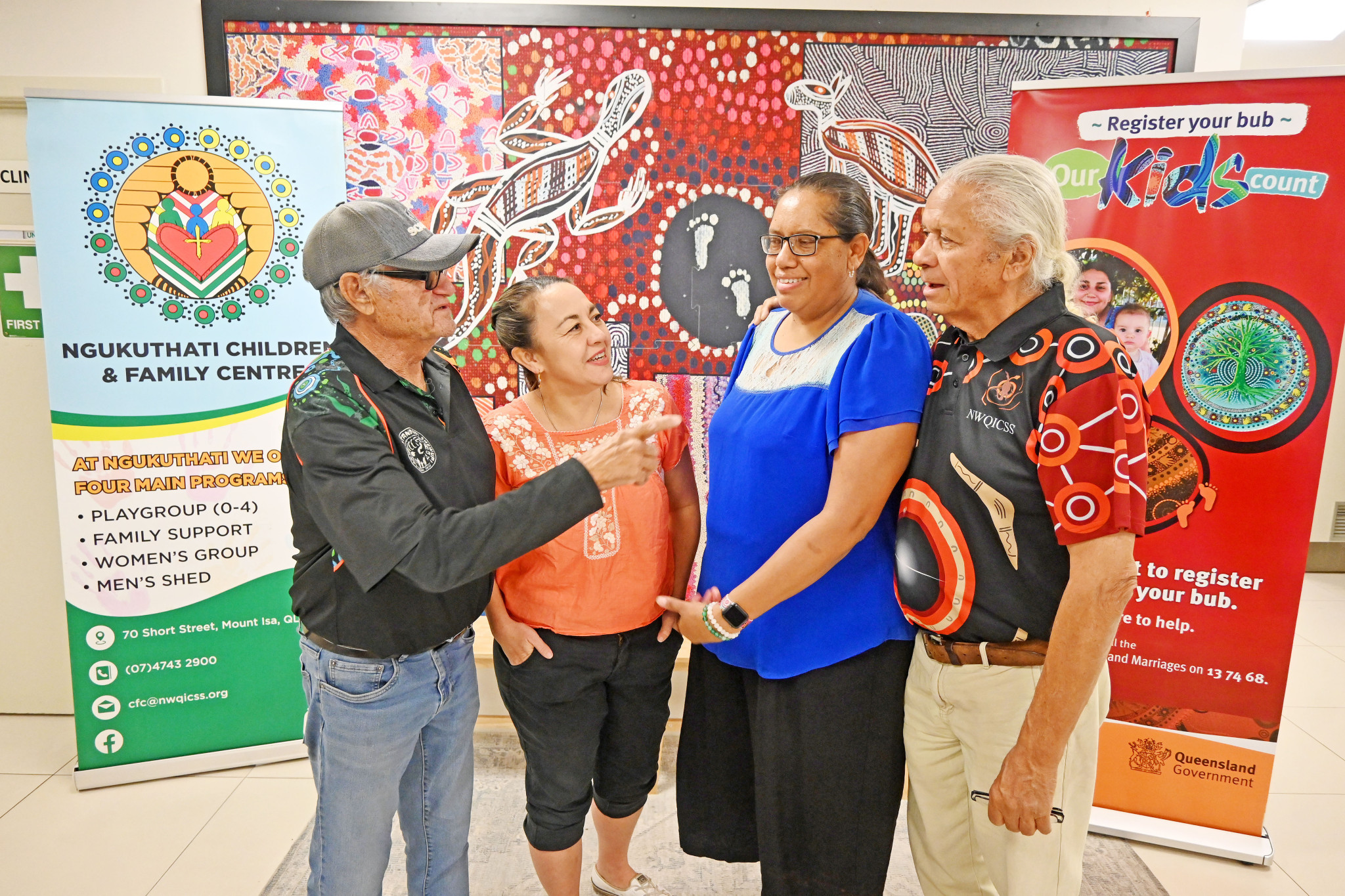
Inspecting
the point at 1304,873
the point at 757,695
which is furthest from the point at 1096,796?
the point at 757,695

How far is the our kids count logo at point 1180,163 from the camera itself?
232cm

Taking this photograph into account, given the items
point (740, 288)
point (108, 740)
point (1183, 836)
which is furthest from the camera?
point (740, 288)

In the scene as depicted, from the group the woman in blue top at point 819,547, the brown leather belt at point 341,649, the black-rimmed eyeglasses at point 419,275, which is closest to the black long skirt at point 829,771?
the woman in blue top at point 819,547

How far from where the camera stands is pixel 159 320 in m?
2.83

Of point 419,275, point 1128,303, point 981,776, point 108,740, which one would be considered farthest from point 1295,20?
point 108,740

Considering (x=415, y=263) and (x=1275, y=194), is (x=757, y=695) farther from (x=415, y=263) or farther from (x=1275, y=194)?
(x=1275, y=194)

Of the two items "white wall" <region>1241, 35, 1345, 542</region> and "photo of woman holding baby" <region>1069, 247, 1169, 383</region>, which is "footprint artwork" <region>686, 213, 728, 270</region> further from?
"white wall" <region>1241, 35, 1345, 542</region>

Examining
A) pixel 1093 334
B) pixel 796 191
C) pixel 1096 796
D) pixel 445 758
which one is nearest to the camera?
pixel 1093 334

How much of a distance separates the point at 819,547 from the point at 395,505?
0.79 m

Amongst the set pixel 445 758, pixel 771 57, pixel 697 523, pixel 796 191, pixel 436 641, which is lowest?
pixel 445 758

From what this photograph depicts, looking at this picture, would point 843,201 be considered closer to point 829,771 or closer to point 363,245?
point 363,245

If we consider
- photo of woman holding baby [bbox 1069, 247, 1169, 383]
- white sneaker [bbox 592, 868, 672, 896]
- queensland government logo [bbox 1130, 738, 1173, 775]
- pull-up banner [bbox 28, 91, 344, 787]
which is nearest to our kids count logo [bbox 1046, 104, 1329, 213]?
photo of woman holding baby [bbox 1069, 247, 1169, 383]

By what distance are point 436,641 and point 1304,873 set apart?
2.84 meters

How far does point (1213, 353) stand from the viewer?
246 centimetres
